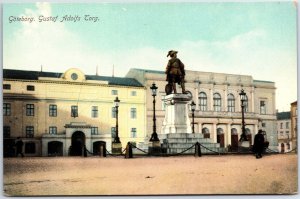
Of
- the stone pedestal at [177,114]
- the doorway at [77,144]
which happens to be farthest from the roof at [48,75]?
the doorway at [77,144]

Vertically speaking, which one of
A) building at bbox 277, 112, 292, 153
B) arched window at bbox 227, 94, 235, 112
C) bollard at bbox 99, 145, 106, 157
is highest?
arched window at bbox 227, 94, 235, 112

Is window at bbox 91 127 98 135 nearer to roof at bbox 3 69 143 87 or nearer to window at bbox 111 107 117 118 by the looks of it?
window at bbox 111 107 117 118

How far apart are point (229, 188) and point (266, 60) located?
3061 millimetres

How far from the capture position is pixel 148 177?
37.6 feet

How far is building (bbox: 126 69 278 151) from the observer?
13.3m

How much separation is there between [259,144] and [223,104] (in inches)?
96.8

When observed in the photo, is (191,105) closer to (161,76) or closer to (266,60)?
(161,76)

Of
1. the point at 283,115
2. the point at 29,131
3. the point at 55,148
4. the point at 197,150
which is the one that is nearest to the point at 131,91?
the point at 197,150

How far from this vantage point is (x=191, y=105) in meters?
15.1

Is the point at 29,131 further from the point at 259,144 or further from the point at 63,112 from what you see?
the point at 259,144

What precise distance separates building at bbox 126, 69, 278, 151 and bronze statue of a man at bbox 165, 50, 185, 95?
0.17 metres

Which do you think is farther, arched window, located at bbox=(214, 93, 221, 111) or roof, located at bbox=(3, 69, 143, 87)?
arched window, located at bbox=(214, 93, 221, 111)

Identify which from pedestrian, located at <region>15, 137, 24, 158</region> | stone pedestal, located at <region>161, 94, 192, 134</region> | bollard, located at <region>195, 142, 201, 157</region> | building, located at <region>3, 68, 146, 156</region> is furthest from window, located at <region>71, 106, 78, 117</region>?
bollard, located at <region>195, 142, 201, 157</region>

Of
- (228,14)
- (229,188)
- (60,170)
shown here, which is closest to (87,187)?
(60,170)
